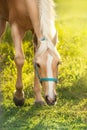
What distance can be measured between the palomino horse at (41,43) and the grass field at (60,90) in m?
0.31

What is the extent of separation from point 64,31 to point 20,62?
3673mm

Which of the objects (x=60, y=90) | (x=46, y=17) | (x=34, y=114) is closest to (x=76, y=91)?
(x=60, y=90)

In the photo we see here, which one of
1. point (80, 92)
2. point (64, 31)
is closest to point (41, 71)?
point (80, 92)

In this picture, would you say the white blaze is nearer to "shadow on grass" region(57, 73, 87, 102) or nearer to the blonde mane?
the blonde mane

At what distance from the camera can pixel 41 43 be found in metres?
6.41

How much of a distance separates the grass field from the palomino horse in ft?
1.02

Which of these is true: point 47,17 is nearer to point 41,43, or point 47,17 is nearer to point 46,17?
point 46,17

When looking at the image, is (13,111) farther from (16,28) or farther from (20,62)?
(16,28)

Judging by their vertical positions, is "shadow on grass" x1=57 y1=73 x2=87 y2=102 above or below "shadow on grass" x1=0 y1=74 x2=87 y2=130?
above

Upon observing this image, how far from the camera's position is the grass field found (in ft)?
21.9

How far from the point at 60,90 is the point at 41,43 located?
1.87 metres

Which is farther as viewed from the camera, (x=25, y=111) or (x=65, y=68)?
(x=65, y=68)

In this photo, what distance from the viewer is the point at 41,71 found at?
636 cm

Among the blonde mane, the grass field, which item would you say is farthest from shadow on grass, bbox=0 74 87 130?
the blonde mane
